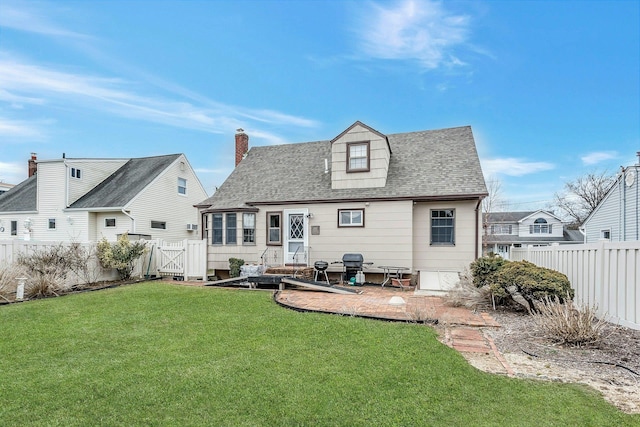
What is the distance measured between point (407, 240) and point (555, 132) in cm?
1580

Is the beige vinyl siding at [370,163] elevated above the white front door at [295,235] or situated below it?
above

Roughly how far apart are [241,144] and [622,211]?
2069 centimetres

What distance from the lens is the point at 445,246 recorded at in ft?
41.7

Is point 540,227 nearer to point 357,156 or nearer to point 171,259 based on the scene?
point 357,156

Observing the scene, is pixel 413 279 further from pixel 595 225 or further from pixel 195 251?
pixel 595 225

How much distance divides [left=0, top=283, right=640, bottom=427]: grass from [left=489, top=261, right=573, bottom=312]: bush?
2.36 metres

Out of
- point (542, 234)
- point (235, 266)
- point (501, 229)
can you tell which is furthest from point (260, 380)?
point (542, 234)

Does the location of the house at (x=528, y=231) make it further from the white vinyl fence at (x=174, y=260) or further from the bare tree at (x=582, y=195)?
the white vinyl fence at (x=174, y=260)

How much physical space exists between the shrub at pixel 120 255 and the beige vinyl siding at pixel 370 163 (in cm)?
765

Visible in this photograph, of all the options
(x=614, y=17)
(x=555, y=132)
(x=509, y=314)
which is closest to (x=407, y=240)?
(x=509, y=314)

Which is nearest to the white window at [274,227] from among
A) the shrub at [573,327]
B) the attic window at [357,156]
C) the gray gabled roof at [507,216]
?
the attic window at [357,156]

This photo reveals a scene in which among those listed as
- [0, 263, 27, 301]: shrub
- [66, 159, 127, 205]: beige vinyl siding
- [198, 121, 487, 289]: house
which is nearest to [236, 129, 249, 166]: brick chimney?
[198, 121, 487, 289]: house

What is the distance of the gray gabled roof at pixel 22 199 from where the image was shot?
2115 centimetres

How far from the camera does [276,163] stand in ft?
53.6
